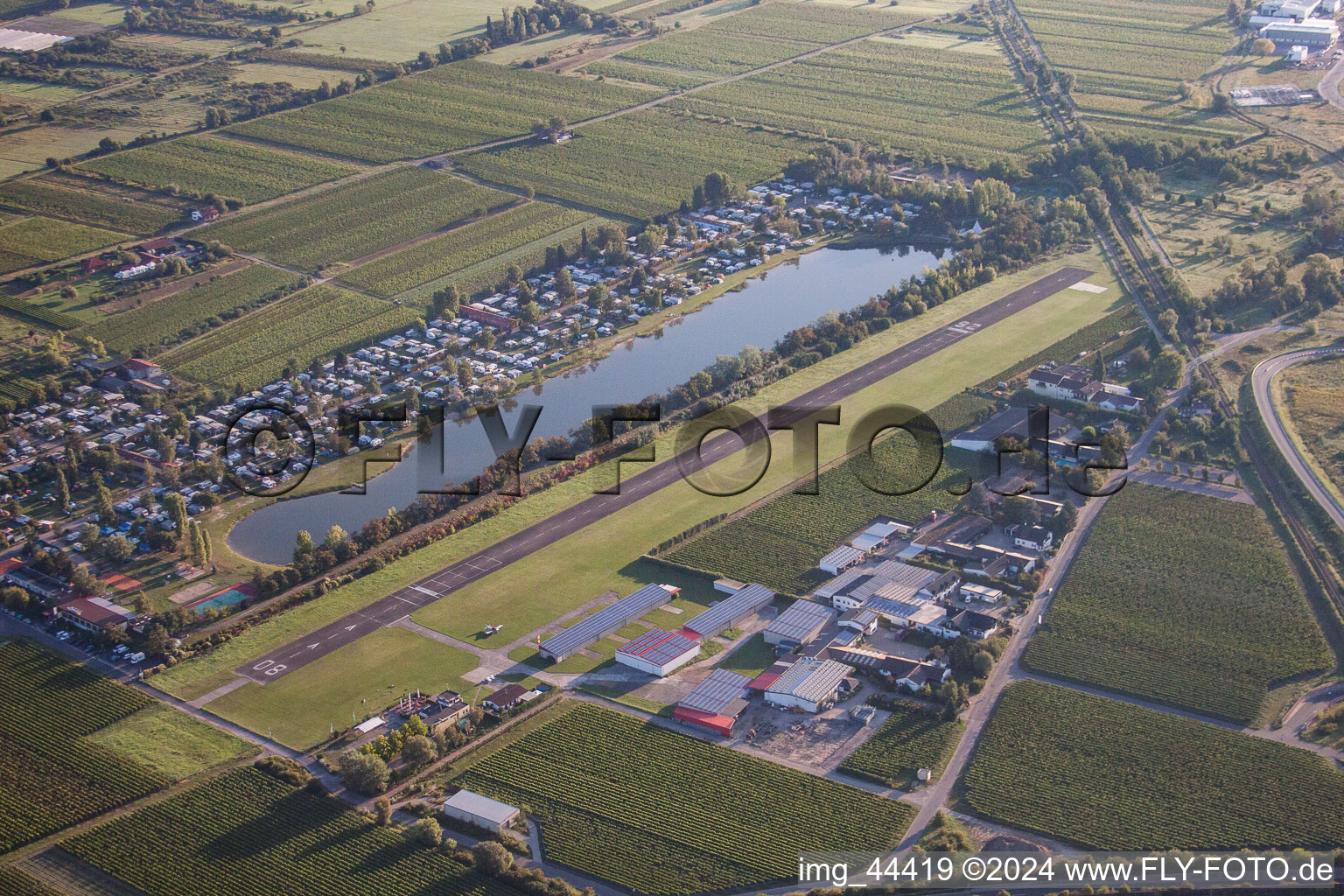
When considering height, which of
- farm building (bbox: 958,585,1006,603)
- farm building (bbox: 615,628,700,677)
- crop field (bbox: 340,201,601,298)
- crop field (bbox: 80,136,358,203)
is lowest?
farm building (bbox: 615,628,700,677)

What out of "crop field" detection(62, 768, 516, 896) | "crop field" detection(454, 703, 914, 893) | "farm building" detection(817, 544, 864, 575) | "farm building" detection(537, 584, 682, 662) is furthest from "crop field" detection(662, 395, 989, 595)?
"crop field" detection(62, 768, 516, 896)

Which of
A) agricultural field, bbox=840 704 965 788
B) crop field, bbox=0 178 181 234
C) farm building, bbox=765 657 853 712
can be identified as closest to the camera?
agricultural field, bbox=840 704 965 788

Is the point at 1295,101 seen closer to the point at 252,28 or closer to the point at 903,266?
the point at 903,266

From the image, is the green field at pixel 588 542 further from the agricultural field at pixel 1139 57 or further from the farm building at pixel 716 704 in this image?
the agricultural field at pixel 1139 57

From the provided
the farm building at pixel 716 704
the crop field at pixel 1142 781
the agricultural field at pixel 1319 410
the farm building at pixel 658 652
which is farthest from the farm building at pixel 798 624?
the agricultural field at pixel 1319 410

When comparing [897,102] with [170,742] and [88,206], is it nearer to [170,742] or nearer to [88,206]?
[88,206]

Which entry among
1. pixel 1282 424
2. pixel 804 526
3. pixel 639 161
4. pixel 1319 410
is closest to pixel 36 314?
pixel 639 161

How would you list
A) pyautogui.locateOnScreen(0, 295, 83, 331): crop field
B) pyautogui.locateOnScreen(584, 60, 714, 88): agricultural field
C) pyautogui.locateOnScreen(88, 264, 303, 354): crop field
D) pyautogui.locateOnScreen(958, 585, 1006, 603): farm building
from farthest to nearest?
pyautogui.locateOnScreen(584, 60, 714, 88): agricultural field, pyautogui.locateOnScreen(0, 295, 83, 331): crop field, pyautogui.locateOnScreen(88, 264, 303, 354): crop field, pyautogui.locateOnScreen(958, 585, 1006, 603): farm building

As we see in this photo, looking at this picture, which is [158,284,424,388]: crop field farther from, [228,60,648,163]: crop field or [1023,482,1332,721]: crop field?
[1023,482,1332,721]: crop field
